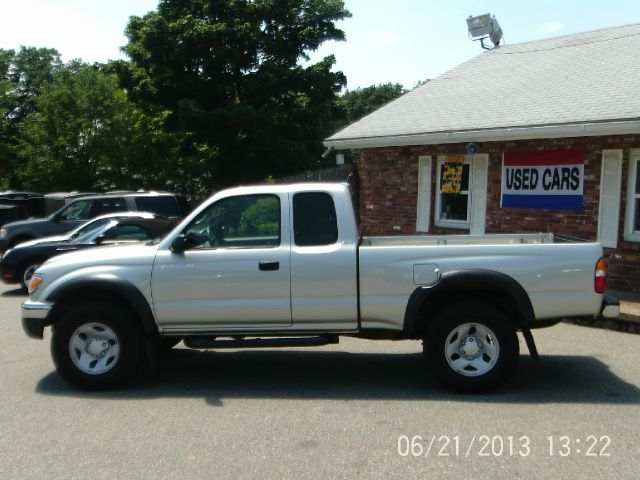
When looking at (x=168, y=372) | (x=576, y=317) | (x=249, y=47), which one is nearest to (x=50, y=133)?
(x=249, y=47)

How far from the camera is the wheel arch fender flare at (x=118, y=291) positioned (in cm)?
616

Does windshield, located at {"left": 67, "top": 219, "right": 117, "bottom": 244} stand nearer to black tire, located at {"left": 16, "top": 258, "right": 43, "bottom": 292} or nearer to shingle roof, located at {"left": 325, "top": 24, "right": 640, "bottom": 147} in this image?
black tire, located at {"left": 16, "top": 258, "right": 43, "bottom": 292}

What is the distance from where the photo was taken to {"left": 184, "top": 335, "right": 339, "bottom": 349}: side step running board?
6.08 meters

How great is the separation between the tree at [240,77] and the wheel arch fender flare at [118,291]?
18.8 meters

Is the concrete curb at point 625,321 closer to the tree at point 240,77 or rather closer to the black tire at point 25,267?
the black tire at point 25,267

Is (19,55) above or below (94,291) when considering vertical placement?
above

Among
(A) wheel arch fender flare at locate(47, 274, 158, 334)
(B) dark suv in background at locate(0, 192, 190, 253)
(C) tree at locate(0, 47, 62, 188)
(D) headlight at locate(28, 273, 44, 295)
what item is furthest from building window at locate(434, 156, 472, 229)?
(C) tree at locate(0, 47, 62, 188)

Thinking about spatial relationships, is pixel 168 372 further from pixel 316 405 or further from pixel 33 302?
pixel 316 405

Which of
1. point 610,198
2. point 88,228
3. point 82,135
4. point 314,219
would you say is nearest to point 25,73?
point 82,135

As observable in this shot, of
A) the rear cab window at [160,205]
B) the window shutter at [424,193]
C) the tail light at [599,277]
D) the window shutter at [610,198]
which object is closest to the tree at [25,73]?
the rear cab window at [160,205]

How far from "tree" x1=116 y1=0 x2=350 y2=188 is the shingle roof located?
1001 centimetres

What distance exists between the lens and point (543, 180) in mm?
11828

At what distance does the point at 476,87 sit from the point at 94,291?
11.0 meters

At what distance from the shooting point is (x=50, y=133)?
96.5 ft
